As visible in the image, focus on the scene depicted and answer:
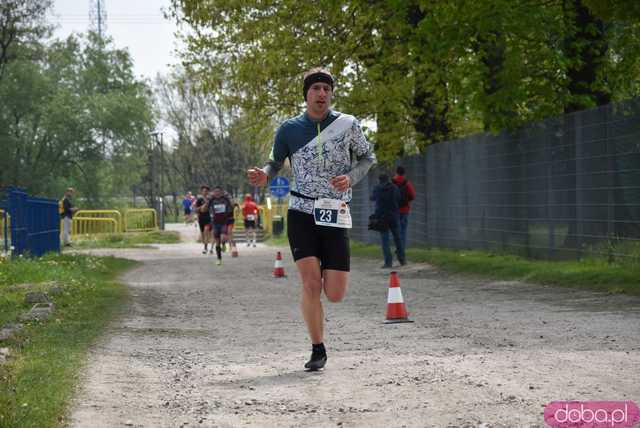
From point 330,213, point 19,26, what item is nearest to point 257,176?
point 330,213

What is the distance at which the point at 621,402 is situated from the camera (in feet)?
21.1

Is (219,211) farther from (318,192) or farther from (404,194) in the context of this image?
(318,192)

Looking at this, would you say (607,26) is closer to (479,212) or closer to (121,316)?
(479,212)

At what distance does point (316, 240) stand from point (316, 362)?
2.78ft

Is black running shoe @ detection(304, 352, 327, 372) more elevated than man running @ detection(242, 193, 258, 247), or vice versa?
man running @ detection(242, 193, 258, 247)

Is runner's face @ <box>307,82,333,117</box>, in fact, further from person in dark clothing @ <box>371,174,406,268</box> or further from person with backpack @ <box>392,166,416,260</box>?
person with backpack @ <box>392,166,416,260</box>

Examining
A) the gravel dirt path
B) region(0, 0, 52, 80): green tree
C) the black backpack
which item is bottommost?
the gravel dirt path

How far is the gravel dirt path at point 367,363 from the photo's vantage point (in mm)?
6660

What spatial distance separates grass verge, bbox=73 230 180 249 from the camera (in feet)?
145

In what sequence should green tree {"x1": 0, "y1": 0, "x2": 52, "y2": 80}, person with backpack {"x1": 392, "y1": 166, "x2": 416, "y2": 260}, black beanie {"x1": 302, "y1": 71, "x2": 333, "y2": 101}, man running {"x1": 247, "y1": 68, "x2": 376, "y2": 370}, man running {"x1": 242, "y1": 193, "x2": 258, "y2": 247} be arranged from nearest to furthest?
man running {"x1": 247, "y1": 68, "x2": 376, "y2": 370} < black beanie {"x1": 302, "y1": 71, "x2": 333, "y2": 101} < person with backpack {"x1": 392, "y1": 166, "x2": 416, "y2": 260} < man running {"x1": 242, "y1": 193, "x2": 258, "y2": 247} < green tree {"x1": 0, "y1": 0, "x2": 52, "y2": 80}

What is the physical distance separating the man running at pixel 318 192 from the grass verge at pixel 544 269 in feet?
23.2

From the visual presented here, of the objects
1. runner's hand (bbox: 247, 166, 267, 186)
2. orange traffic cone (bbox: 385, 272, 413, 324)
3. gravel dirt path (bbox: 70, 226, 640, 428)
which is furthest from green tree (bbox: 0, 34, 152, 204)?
runner's hand (bbox: 247, 166, 267, 186)

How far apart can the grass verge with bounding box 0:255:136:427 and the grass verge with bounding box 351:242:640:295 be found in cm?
612

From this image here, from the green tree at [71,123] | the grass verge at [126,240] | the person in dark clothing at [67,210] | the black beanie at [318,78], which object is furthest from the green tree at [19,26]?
the black beanie at [318,78]
